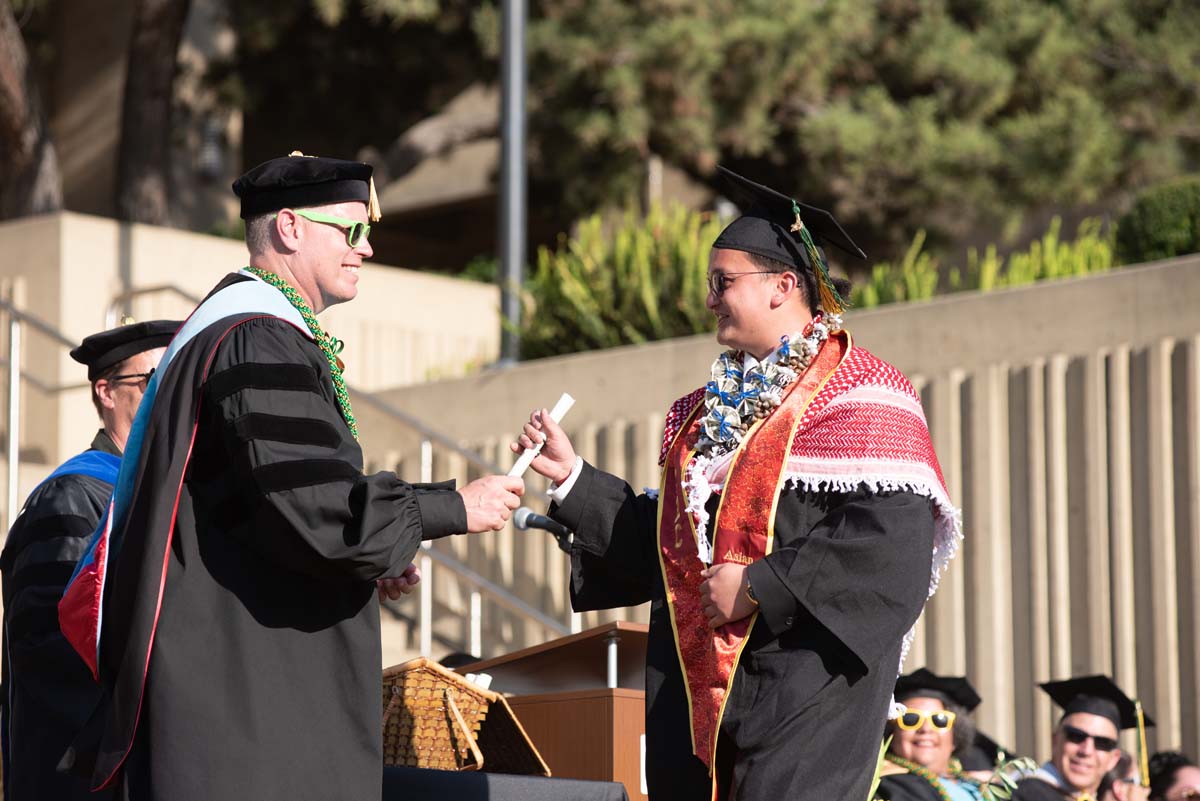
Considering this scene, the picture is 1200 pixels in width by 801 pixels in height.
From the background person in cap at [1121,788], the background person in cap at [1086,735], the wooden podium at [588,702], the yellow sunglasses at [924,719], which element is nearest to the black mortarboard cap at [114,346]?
the wooden podium at [588,702]

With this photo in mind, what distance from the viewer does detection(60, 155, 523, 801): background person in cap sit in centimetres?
345

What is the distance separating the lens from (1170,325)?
27.0ft

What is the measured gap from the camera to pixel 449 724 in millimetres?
4574

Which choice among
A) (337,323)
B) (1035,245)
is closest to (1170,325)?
(1035,245)

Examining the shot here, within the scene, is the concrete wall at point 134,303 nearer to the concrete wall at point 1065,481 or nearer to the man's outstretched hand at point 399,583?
the concrete wall at point 1065,481

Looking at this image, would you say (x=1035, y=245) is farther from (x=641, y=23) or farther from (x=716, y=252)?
(x=716, y=252)

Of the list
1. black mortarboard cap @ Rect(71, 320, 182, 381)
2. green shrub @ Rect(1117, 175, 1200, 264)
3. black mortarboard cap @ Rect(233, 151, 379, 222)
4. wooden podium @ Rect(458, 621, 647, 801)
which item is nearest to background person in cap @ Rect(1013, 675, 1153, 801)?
wooden podium @ Rect(458, 621, 647, 801)

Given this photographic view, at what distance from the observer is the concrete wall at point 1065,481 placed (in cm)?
799

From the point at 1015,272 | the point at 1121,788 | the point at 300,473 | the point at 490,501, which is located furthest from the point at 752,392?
the point at 1015,272

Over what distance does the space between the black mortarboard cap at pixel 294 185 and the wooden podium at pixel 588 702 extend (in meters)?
1.41

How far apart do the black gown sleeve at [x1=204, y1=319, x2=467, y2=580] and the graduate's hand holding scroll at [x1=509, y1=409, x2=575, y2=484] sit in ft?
1.66

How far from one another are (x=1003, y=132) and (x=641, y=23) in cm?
254

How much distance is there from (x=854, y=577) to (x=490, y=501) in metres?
0.78

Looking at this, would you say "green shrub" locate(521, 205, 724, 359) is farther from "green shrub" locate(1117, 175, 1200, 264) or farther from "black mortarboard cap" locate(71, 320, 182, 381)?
"black mortarboard cap" locate(71, 320, 182, 381)
